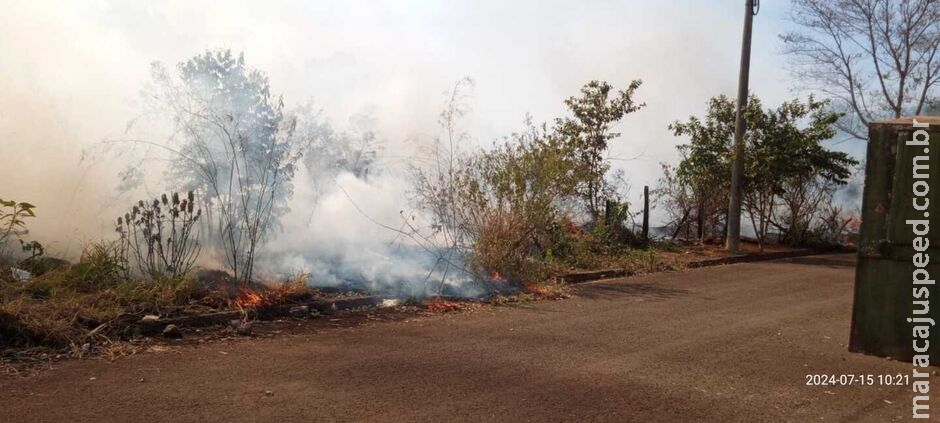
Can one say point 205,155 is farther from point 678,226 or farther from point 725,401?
point 678,226

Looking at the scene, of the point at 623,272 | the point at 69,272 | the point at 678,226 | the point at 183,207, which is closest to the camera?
the point at 69,272

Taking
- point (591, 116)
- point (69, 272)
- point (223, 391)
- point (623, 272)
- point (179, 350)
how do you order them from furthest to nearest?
point (591, 116)
point (623, 272)
point (69, 272)
point (179, 350)
point (223, 391)

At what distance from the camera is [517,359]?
5.91 meters

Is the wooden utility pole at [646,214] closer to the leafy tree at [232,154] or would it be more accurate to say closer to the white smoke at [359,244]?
the white smoke at [359,244]

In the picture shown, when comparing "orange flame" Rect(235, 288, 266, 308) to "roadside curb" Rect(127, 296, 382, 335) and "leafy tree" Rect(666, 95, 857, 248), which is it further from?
"leafy tree" Rect(666, 95, 857, 248)

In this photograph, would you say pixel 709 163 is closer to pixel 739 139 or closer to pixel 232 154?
pixel 739 139

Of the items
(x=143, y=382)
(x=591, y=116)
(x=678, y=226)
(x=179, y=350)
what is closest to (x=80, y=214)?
(x=179, y=350)

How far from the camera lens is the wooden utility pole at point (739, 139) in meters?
15.0

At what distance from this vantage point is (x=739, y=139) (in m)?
15.1

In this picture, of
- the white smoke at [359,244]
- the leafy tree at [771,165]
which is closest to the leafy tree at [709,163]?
the leafy tree at [771,165]

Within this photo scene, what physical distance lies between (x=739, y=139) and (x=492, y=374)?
37.0 ft

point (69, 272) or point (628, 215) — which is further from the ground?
point (628, 215)

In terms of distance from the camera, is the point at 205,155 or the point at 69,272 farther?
the point at 205,155

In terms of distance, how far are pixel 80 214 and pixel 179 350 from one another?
116 inches
